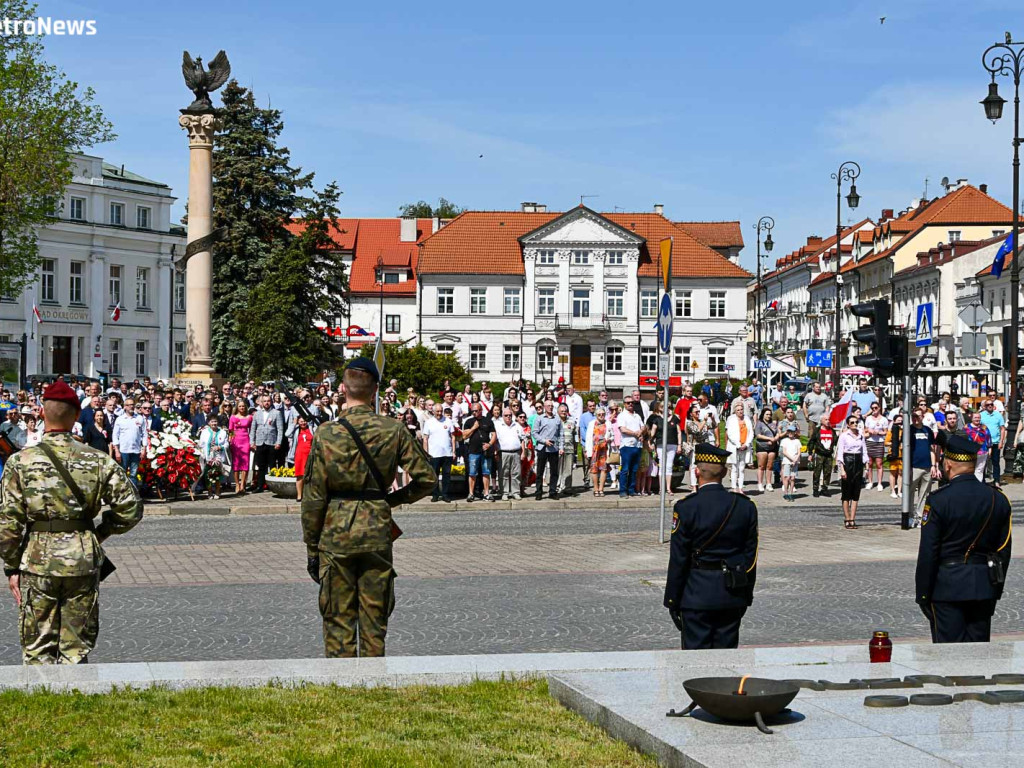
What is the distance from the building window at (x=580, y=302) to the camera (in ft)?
322

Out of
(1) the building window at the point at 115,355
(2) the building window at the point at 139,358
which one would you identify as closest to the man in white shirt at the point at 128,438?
(1) the building window at the point at 115,355

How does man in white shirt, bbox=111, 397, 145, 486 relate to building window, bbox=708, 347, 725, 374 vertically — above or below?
below

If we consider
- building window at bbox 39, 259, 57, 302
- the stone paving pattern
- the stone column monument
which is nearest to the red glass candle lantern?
the stone paving pattern

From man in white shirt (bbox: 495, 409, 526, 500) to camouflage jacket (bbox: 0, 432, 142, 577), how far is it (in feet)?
55.2

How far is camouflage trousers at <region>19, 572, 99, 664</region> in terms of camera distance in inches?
281

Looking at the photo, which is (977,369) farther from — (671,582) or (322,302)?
(671,582)

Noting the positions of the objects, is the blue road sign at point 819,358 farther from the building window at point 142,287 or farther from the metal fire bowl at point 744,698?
the building window at point 142,287

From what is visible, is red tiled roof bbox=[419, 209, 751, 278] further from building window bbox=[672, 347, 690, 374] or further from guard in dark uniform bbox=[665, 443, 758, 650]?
guard in dark uniform bbox=[665, 443, 758, 650]

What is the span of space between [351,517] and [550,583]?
258 inches

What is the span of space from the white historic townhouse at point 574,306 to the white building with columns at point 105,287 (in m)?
18.7

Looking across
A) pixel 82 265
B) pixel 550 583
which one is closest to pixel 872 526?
pixel 550 583

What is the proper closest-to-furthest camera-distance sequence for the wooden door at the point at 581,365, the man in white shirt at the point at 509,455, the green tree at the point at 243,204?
1. the man in white shirt at the point at 509,455
2. the green tree at the point at 243,204
3. the wooden door at the point at 581,365

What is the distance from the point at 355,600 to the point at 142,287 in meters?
82.2

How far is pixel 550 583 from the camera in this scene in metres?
13.8
